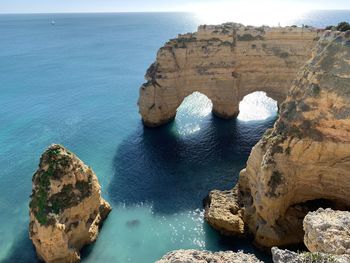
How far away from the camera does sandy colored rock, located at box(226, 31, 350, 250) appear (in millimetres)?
28781

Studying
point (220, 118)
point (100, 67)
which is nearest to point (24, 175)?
point (220, 118)

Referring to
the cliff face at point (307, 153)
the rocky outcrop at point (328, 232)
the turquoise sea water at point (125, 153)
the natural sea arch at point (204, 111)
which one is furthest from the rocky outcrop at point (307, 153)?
the natural sea arch at point (204, 111)

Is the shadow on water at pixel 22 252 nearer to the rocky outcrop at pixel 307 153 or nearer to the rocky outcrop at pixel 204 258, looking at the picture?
the rocky outcrop at pixel 307 153

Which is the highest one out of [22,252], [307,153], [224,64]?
[224,64]

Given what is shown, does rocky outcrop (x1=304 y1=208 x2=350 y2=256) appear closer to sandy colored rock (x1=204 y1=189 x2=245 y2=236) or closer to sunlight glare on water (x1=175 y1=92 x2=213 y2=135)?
sandy colored rock (x1=204 y1=189 x2=245 y2=236)

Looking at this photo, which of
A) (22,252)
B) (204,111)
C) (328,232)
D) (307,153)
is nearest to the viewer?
(328,232)

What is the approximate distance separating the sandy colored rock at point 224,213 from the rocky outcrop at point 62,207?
34.7ft

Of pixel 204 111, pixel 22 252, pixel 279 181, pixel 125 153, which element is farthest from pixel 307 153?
pixel 204 111

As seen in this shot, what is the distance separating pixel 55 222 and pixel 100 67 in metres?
74.1

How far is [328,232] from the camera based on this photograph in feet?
55.6

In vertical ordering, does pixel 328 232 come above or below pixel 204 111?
above

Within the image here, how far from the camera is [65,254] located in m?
29.6

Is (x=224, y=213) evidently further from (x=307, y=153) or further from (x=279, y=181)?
(x=307, y=153)

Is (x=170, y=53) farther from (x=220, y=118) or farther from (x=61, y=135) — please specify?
(x=61, y=135)
